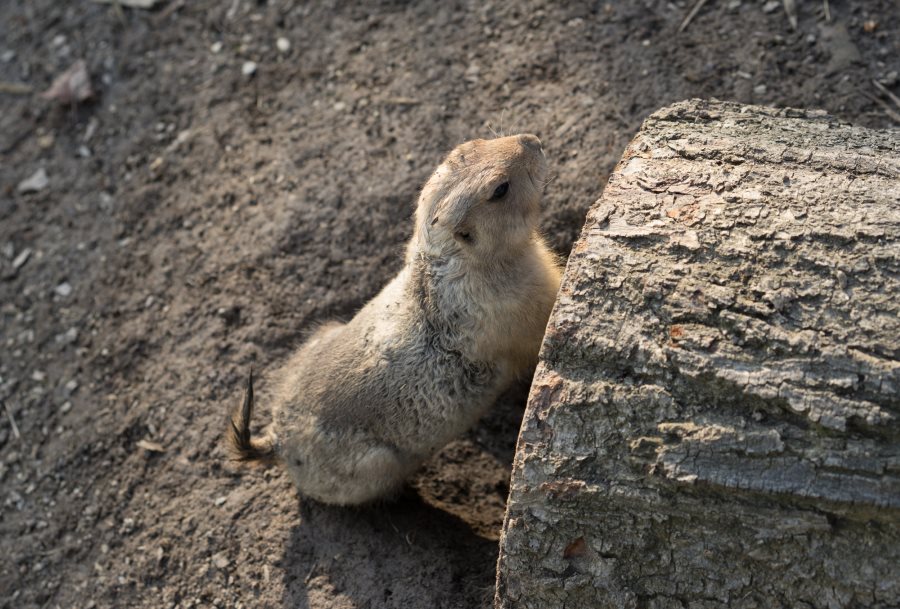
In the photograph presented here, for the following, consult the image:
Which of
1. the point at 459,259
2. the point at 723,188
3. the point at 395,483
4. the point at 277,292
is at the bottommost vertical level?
the point at 395,483

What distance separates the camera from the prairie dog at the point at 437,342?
3.98 metres

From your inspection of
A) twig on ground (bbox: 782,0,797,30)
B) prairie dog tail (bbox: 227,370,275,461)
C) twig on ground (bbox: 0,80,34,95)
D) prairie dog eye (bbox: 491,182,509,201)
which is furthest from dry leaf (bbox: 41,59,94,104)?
twig on ground (bbox: 782,0,797,30)

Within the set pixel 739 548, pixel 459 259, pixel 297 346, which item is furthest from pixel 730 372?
pixel 297 346

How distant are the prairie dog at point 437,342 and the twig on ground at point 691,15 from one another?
6.37 feet

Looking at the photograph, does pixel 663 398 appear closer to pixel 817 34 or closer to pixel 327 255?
pixel 327 255

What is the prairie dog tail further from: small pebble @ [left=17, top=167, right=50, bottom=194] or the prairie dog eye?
small pebble @ [left=17, top=167, right=50, bottom=194]

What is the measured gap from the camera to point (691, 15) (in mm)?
5375

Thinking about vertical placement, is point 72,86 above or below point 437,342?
above

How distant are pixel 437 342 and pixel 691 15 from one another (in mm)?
3049

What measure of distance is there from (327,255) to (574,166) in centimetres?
171

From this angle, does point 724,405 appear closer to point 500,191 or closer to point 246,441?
point 500,191

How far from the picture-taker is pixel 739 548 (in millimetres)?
2711

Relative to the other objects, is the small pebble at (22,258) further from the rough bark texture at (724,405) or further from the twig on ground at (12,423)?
the rough bark texture at (724,405)

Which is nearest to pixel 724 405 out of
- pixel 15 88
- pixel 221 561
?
pixel 221 561
